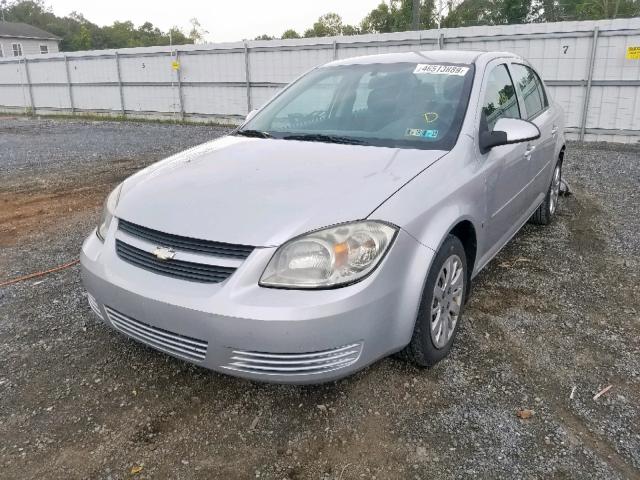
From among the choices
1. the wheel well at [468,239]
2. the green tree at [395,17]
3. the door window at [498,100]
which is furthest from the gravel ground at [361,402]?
the green tree at [395,17]

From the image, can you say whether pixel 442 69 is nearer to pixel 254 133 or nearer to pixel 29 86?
pixel 254 133

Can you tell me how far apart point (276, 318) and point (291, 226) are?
0.39 meters

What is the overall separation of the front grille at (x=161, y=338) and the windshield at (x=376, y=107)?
Answer: 146cm

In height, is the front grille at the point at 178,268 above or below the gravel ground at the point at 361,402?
above

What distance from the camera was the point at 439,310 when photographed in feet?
8.73

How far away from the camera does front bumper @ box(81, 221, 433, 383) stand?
2.02m

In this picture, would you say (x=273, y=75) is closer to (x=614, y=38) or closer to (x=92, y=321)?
(x=614, y=38)

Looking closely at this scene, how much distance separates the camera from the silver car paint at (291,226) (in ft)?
6.71

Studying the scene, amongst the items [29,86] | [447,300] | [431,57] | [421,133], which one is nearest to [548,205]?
[431,57]

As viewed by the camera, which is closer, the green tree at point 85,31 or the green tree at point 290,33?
the green tree at point 290,33

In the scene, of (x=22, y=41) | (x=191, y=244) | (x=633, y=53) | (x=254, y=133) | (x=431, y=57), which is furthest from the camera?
(x=22, y=41)

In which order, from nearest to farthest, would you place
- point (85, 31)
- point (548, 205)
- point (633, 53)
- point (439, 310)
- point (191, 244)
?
point (191, 244) < point (439, 310) < point (548, 205) < point (633, 53) < point (85, 31)

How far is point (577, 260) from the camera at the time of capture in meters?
4.32

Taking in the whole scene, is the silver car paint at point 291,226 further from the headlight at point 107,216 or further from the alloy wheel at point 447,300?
the alloy wheel at point 447,300
